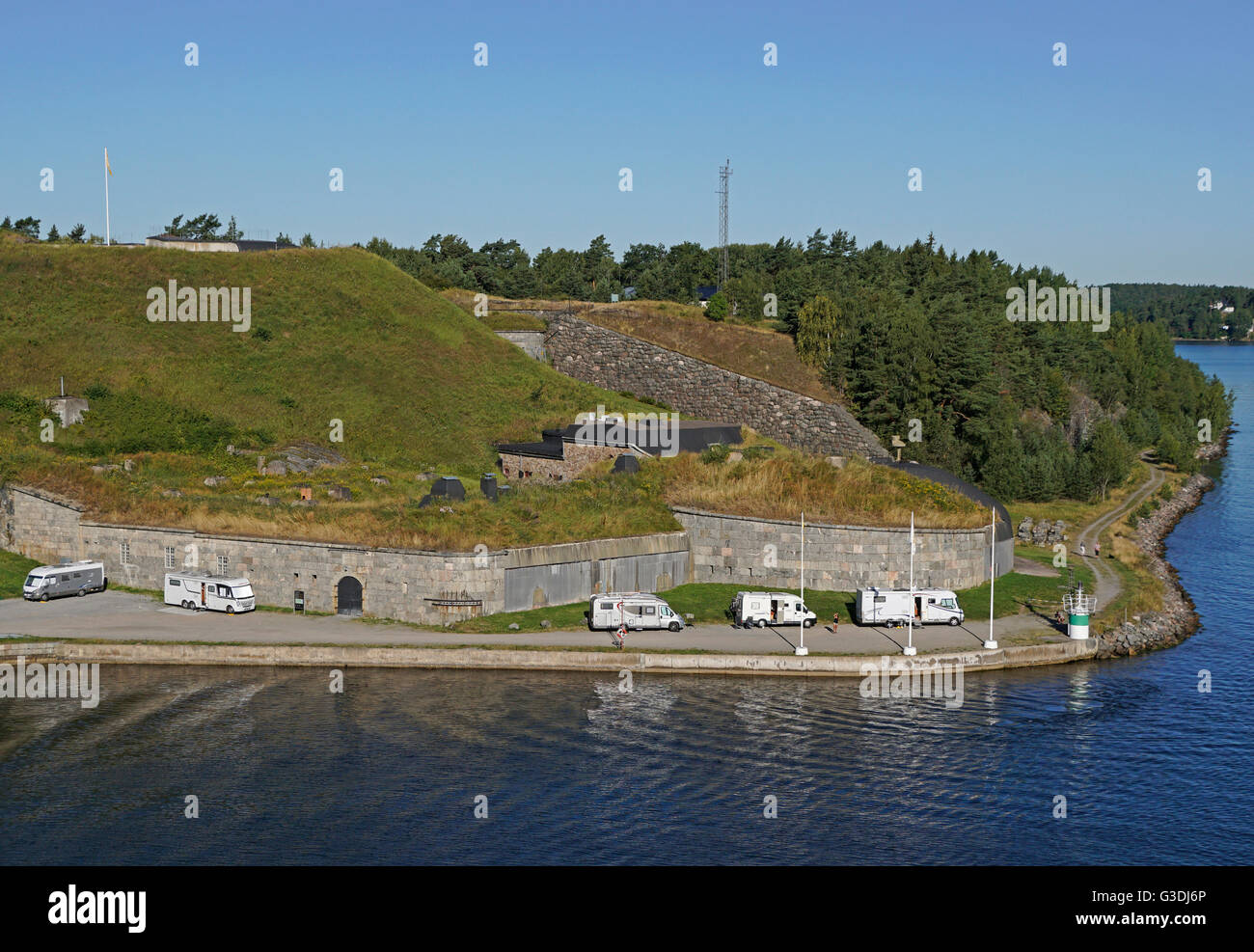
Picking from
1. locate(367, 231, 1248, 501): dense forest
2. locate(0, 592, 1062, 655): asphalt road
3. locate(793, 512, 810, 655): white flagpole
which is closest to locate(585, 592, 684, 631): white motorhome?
locate(0, 592, 1062, 655): asphalt road

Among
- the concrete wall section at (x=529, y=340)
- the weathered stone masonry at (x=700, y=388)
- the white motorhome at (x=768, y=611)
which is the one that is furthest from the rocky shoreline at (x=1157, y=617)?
the concrete wall section at (x=529, y=340)

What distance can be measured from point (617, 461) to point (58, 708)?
29588mm

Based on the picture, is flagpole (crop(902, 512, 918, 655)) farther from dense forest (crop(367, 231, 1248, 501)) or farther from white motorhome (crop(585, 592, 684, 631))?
dense forest (crop(367, 231, 1248, 501))

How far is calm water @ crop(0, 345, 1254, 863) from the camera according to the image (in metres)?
29.9

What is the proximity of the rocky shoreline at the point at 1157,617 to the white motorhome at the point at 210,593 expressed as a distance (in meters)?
35.3

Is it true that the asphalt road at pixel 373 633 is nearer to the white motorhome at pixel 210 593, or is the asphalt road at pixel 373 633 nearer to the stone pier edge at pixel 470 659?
the white motorhome at pixel 210 593

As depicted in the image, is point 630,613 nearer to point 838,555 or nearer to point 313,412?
point 838,555

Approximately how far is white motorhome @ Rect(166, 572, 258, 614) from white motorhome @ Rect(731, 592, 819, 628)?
810 inches

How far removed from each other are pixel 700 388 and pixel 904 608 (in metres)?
50.0

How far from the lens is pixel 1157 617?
52562mm

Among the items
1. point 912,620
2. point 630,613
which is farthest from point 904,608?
point 630,613

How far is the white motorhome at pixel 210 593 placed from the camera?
160 ft

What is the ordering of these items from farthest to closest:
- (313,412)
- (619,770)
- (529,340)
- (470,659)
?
(529,340), (313,412), (470,659), (619,770)
